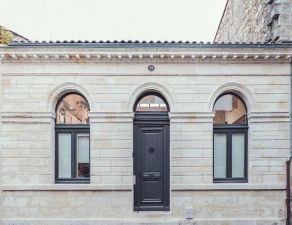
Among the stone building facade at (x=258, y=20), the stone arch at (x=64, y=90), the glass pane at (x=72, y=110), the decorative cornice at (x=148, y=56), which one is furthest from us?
the stone building facade at (x=258, y=20)

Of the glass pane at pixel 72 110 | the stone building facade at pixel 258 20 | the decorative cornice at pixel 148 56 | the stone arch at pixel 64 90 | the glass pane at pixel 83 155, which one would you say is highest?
the stone building facade at pixel 258 20

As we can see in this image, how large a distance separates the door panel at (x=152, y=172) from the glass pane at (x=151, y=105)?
0.53 m

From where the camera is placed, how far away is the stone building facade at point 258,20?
9.43m

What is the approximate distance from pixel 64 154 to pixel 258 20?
835cm

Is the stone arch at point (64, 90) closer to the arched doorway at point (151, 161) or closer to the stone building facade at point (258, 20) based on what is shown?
the arched doorway at point (151, 161)

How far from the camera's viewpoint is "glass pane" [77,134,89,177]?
9.03m

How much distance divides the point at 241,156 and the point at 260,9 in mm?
5534

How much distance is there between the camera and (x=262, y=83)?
29.3 ft

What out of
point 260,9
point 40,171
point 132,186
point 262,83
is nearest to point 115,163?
point 132,186

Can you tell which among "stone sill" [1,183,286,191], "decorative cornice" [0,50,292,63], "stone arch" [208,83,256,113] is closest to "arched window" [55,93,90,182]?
"stone sill" [1,183,286,191]

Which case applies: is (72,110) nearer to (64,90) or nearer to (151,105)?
(64,90)

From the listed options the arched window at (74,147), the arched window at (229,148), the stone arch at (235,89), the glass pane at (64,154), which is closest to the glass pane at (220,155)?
the arched window at (229,148)

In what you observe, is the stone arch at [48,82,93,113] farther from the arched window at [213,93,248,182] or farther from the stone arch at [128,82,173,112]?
the arched window at [213,93,248,182]

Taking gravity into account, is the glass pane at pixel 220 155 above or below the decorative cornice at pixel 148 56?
below
